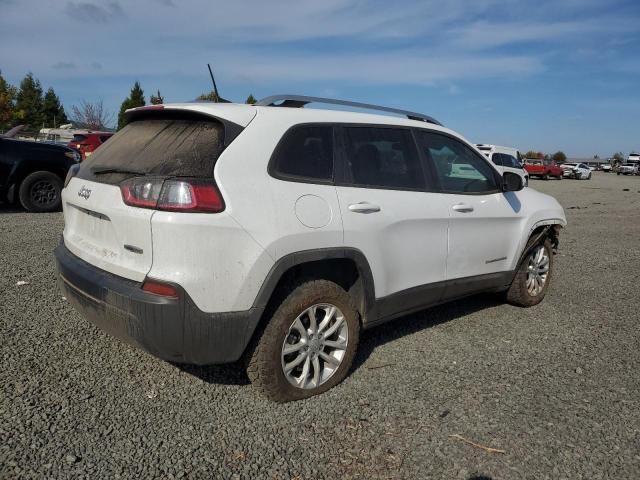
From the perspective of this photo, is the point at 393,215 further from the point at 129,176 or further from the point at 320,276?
the point at 129,176

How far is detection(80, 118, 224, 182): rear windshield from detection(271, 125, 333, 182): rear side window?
0.37 meters

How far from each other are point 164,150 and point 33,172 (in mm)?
7917

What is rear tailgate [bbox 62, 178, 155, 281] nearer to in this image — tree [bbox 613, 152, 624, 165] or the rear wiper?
the rear wiper

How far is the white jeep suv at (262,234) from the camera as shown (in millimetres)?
2719

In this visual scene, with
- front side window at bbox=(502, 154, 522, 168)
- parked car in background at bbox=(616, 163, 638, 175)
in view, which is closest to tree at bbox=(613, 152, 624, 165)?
parked car in background at bbox=(616, 163, 638, 175)

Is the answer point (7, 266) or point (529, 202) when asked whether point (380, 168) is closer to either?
point (529, 202)

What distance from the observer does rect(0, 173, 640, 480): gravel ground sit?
8.59 feet

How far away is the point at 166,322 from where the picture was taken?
2.70 metres

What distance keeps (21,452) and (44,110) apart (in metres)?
70.7

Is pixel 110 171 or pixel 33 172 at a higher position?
pixel 110 171

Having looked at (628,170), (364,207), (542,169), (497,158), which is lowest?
(628,170)

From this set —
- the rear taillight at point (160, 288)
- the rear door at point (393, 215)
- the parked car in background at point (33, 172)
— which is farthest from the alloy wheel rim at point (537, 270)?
the parked car in background at point (33, 172)

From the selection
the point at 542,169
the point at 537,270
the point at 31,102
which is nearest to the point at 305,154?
the point at 537,270

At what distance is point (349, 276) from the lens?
3.47m
